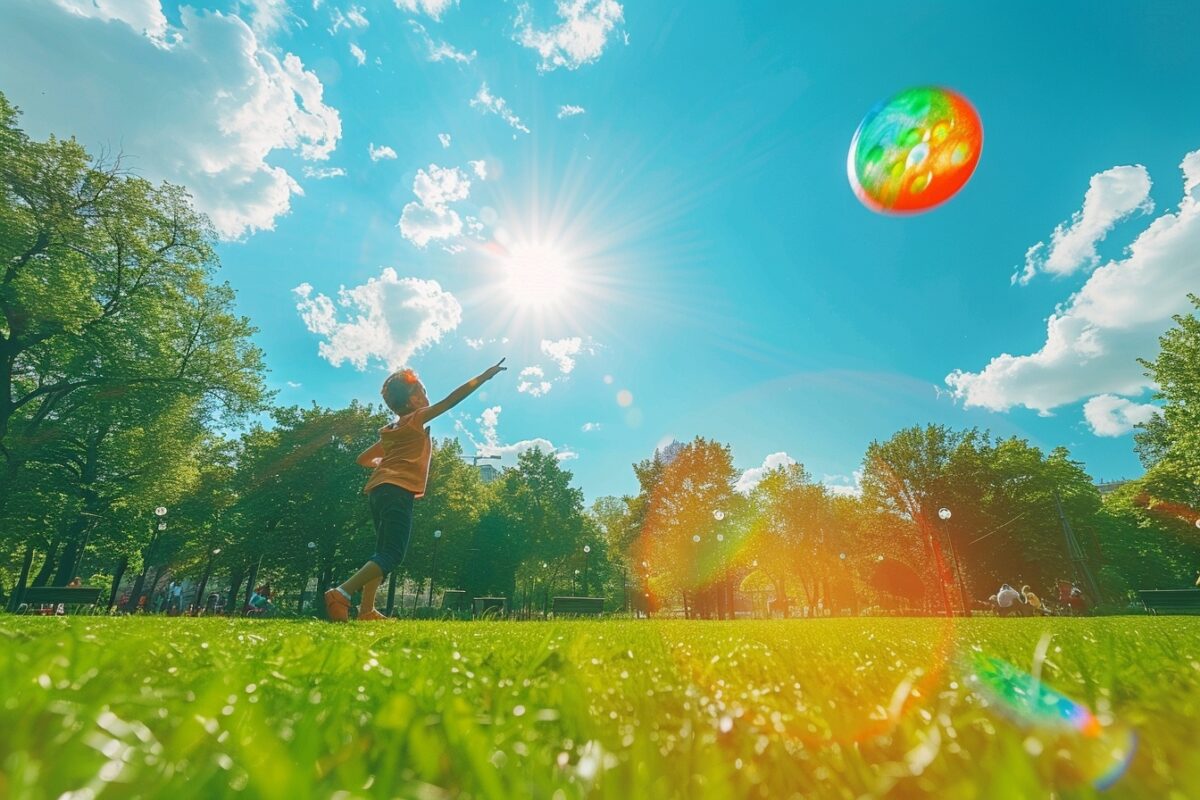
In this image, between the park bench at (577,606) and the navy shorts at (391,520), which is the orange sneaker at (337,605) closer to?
the navy shorts at (391,520)

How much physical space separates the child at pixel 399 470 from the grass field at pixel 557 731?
15.8ft

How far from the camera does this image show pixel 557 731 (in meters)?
1.32

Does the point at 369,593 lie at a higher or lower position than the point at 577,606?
higher

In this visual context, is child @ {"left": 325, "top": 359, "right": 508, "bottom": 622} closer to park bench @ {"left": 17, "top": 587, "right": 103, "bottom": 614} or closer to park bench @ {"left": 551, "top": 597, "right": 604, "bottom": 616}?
park bench @ {"left": 17, "top": 587, "right": 103, "bottom": 614}

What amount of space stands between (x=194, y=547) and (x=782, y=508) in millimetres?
55513

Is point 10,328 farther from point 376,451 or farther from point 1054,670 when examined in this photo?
point 1054,670

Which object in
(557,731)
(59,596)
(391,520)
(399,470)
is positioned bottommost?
(557,731)

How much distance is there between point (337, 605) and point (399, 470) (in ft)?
5.97

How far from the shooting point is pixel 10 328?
23.6 m

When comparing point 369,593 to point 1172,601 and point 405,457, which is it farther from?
point 1172,601

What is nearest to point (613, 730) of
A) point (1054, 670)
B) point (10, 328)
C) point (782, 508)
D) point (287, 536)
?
point (1054, 670)

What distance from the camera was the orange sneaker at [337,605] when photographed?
633 cm

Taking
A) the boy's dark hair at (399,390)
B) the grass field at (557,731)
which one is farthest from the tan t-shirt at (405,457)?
the grass field at (557,731)

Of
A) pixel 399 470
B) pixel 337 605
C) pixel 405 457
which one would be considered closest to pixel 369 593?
pixel 337 605
